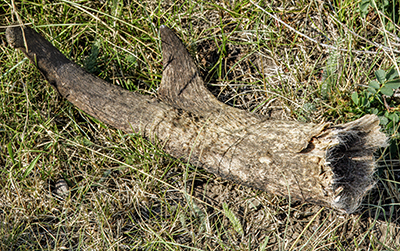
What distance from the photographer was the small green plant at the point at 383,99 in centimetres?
230

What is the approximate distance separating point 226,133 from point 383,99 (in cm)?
125

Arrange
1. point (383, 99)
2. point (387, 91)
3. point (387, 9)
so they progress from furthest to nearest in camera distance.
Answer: point (387, 9) < point (383, 99) < point (387, 91)

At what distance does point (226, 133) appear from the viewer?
2109mm

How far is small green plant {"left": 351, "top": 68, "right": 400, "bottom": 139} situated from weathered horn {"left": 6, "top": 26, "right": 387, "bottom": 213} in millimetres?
446

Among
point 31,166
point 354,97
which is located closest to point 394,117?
point 354,97

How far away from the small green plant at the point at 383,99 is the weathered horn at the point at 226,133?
45cm

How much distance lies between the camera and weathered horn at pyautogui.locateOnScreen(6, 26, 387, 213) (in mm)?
1894

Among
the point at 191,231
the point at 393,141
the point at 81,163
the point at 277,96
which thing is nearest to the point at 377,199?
the point at 393,141

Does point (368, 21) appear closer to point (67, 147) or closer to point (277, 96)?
point (277, 96)

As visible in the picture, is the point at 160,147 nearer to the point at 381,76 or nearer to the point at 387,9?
the point at 381,76

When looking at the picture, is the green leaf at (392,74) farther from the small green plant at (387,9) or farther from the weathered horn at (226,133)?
the weathered horn at (226,133)

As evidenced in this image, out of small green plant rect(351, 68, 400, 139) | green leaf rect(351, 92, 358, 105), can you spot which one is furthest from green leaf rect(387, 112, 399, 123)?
green leaf rect(351, 92, 358, 105)

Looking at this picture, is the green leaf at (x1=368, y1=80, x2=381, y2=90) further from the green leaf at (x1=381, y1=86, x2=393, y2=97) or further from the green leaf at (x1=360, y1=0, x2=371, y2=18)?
the green leaf at (x1=360, y1=0, x2=371, y2=18)

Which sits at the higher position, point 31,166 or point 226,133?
point 226,133
